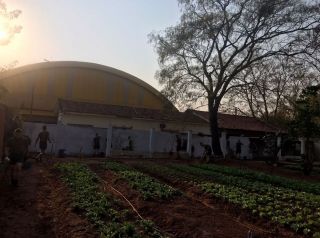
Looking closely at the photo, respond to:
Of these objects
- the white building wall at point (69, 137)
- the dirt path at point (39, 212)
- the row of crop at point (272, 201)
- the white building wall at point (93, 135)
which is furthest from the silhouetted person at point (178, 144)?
the dirt path at point (39, 212)

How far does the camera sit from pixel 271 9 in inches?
1069

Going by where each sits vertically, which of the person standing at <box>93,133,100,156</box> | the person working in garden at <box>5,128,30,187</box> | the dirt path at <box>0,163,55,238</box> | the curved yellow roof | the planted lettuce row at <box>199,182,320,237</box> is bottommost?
the dirt path at <box>0,163,55,238</box>

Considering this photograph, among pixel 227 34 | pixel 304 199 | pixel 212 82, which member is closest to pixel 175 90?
pixel 212 82

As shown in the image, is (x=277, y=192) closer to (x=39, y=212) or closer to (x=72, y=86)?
(x=39, y=212)

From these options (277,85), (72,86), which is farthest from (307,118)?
(72,86)

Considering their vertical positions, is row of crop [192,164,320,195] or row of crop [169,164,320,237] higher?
row of crop [192,164,320,195]

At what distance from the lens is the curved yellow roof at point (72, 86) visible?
43406 millimetres

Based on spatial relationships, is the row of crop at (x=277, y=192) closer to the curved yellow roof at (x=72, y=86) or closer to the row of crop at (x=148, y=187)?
the row of crop at (x=148, y=187)

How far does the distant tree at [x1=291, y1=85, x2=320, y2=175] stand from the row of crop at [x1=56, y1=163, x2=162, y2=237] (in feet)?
A: 41.1

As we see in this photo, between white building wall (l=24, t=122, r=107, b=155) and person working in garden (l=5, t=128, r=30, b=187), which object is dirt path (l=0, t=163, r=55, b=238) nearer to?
person working in garden (l=5, t=128, r=30, b=187)

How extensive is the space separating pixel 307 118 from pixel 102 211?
1651cm

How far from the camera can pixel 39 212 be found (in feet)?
40.6

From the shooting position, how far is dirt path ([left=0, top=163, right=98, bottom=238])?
33.9 feet

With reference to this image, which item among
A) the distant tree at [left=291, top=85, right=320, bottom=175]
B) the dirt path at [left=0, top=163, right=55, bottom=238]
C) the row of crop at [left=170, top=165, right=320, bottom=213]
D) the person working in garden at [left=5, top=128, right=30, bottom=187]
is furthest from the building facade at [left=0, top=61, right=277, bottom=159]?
the person working in garden at [left=5, top=128, right=30, bottom=187]
